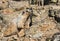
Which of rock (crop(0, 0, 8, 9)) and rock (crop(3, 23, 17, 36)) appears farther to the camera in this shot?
rock (crop(0, 0, 8, 9))

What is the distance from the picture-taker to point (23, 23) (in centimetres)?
1708

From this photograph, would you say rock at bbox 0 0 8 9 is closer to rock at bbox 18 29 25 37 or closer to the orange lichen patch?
the orange lichen patch

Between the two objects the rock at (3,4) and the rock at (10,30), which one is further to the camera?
the rock at (3,4)

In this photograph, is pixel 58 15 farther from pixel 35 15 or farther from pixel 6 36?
pixel 6 36

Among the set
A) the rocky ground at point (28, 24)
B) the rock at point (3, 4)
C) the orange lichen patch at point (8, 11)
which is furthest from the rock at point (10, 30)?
the rock at point (3, 4)

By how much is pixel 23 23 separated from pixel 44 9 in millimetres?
3911

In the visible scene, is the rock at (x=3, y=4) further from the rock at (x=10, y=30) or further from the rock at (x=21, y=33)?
the rock at (x=21, y=33)

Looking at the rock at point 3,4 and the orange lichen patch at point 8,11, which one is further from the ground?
the rock at point 3,4

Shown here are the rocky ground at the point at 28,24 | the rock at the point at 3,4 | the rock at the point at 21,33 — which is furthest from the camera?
the rock at the point at 3,4

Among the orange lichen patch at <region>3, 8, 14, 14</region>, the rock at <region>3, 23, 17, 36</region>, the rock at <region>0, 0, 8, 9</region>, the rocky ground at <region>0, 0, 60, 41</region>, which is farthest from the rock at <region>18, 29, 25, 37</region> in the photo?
the rock at <region>0, 0, 8, 9</region>

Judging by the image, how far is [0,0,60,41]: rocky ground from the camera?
1642 cm

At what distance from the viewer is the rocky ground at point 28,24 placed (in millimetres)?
16422

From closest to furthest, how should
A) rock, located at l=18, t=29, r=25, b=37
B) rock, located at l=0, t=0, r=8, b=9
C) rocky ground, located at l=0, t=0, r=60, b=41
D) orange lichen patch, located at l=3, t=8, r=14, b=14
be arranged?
rocky ground, located at l=0, t=0, r=60, b=41, rock, located at l=18, t=29, r=25, b=37, orange lichen patch, located at l=3, t=8, r=14, b=14, rock, located at l=0, t=0, r=8, b=9

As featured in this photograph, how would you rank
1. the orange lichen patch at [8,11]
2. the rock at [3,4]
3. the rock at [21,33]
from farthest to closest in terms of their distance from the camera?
the rock at [3,4]
the orange lichen patch at [8,11]
the rock at [21,33]
